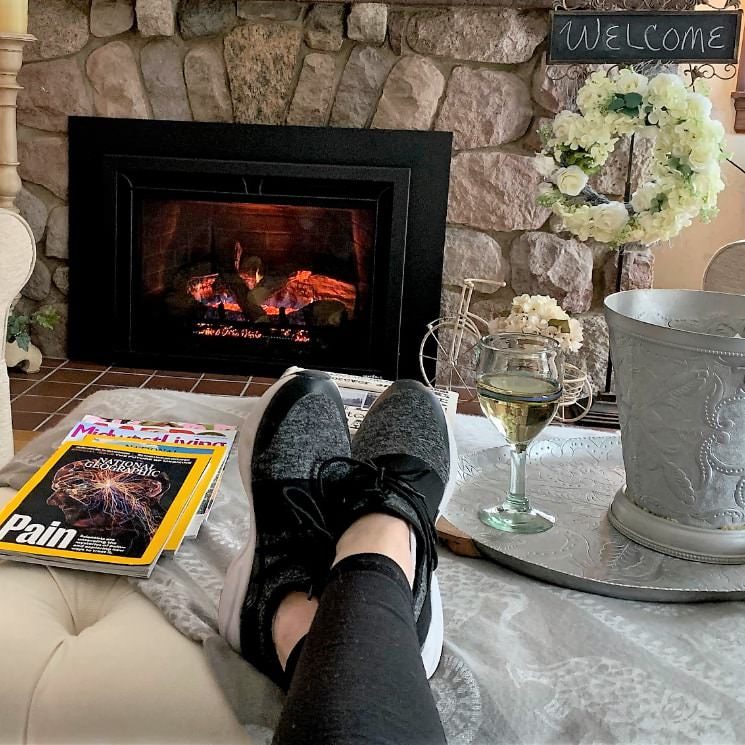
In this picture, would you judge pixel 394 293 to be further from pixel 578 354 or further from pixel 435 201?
pixel 578 354

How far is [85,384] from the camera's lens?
2.45 meters

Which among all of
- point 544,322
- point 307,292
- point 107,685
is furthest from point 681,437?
point 307,292

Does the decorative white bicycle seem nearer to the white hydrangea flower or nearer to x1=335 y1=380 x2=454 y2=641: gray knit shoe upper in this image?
the white hydrangea flower

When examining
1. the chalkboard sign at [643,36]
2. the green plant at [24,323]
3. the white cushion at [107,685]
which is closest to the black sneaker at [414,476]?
the white cushion at [107,685]

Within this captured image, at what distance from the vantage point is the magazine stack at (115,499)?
835mm

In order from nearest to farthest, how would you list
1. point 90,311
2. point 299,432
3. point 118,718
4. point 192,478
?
1. point 118,718
2. point 299,432
3. point 192,478
4. point 90,311

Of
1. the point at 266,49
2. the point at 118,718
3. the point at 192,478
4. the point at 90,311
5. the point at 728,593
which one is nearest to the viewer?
the point at 118,718

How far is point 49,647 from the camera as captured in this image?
70cm

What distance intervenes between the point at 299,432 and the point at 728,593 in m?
0.41

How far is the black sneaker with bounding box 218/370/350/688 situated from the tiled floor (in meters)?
1.49

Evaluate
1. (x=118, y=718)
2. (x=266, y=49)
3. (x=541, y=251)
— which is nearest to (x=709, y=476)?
(x=118, y=718)

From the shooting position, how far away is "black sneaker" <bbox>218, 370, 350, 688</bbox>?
0.74m

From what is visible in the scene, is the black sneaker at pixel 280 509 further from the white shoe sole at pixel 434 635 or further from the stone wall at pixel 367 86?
the stone wall at pixel 367 86

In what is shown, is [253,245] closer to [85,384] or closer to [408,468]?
[85,384]
